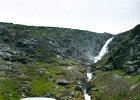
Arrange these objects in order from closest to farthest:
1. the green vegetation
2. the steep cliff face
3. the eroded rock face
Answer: the green vegetation < the steep cliff face < the eroded rock face

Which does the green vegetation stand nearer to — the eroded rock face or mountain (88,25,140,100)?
mountain (88,25,140,100)

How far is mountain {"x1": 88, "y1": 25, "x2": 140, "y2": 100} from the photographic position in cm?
12184

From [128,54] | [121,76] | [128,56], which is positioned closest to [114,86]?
[121,76]

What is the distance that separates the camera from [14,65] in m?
178

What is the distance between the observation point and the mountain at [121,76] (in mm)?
121838

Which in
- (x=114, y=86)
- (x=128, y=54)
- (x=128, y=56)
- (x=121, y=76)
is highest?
(x=128, y=54)

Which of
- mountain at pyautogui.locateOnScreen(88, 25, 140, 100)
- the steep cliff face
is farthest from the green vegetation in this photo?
the steep cliff face

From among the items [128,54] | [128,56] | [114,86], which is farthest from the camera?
[128,54]

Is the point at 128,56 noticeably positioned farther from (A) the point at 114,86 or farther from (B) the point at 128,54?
(A) the point at 114,86

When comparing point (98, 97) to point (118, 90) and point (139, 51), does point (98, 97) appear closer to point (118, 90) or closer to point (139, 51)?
point (118, 90)

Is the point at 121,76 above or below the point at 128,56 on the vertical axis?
below

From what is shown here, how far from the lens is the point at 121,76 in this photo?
15100 cm

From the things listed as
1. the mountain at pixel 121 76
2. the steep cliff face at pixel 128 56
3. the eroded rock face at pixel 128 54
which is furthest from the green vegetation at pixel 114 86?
the eroded rock face at pixel 128 54

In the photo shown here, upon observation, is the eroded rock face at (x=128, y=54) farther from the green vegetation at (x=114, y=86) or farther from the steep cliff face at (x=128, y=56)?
the green vegetation at (x=114, y=86)
